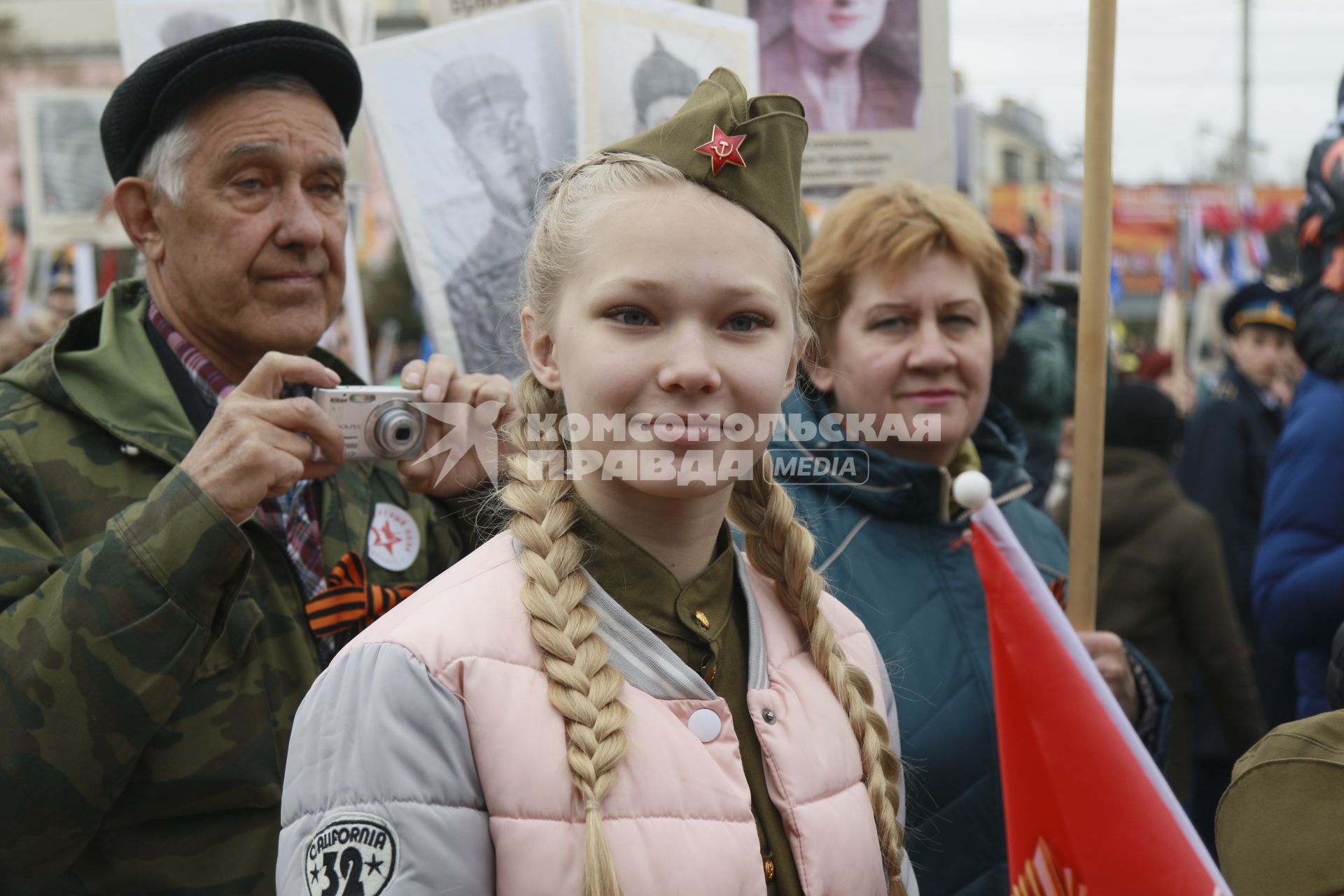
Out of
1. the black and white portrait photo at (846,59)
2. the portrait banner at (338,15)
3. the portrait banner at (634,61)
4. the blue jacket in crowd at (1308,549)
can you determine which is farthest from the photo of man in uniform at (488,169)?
the blue jacket in crowd at (1308,549)

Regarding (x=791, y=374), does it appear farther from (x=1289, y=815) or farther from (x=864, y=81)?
(x=864, y=81)

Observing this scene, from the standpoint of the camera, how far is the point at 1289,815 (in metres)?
1.68

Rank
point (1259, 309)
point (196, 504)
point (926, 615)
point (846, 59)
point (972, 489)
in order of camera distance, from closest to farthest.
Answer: point (196, 504) < point (972, 489) < point (926, 615) < point (846, 59) < point (1259, 309)

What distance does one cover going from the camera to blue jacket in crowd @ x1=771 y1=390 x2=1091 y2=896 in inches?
95.3

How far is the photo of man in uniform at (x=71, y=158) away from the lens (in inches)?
195

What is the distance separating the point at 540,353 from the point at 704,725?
544mm

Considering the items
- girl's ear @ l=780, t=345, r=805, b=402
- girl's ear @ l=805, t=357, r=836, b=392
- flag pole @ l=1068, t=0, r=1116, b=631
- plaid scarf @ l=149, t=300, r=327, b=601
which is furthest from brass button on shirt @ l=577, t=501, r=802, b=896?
girl's ear @ l=805, t=357, r=836, b=392

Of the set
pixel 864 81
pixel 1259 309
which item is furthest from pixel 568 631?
pixel 1259 309

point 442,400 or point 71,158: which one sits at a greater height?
point 71,158

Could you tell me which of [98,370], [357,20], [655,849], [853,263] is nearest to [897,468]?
[853,263]

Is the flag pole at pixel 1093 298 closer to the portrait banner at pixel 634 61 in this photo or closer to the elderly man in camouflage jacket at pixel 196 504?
the elderly man in camouflage jacket at pixel 196 504

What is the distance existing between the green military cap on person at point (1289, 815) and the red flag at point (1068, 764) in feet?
0.17

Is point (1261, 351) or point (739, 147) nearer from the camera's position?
point (739, 147)

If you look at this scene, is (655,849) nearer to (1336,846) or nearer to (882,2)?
(1336,846)
